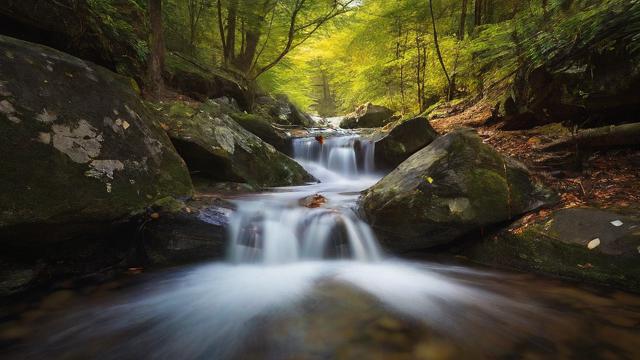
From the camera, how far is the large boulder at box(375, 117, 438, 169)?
6.37 meters

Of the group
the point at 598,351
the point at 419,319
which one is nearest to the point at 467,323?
the point at 419,319

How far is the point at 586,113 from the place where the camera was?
3.96 meters

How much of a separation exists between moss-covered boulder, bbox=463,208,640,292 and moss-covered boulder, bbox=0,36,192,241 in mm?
3491

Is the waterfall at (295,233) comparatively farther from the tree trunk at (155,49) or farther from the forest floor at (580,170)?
the tree trunk at (155,49)

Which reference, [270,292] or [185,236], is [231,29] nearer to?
[185,236]

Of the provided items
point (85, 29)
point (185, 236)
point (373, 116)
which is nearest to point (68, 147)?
point (185, 236)

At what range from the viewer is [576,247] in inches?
108

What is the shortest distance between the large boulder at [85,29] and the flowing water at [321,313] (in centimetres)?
289

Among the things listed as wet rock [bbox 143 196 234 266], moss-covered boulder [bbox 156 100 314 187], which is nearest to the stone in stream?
wet rock [bbox 143 196 234 266]

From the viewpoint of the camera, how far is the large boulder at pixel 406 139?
6.37 m

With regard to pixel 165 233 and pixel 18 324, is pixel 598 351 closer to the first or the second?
pixel 165 233

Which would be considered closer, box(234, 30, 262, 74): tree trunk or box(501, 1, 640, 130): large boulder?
box(501, 1, 640, 130): large boulder

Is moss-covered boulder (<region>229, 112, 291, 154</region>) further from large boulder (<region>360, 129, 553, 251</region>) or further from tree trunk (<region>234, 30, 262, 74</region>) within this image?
large boulder (<region>360, 129, 553, 251</region>)

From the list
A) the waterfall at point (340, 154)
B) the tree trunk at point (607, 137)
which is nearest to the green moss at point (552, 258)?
the tree trunk at point (607, 137)
